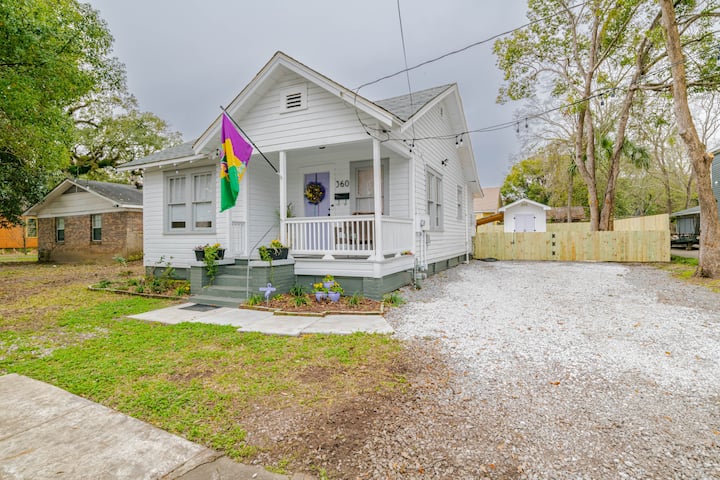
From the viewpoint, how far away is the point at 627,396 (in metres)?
2.91

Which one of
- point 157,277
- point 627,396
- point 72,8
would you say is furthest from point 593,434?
point 72,8

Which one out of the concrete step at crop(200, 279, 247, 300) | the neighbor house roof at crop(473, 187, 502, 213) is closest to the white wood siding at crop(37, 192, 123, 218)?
the concrete step at crop(200, 279, 247, 300)

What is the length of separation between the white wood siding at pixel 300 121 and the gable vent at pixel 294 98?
76mm

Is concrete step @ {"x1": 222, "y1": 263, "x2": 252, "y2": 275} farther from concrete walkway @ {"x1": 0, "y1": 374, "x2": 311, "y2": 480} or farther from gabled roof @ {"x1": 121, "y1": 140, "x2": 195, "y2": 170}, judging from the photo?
concrete walkway @ {"x1": 0, "y1": 374, "x2": 311, "y2": 480}

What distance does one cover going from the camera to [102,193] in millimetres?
16109

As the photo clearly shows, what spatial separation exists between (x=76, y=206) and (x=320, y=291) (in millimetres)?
17307

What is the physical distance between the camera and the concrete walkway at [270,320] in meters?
4.90

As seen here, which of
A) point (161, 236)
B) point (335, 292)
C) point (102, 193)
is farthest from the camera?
Answer: point (102, 193)

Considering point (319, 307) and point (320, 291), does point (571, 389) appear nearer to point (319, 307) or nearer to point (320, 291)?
point (319, 307)

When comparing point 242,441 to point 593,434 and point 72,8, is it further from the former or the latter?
point 72,8

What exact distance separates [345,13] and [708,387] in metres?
10.8

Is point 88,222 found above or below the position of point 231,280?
above

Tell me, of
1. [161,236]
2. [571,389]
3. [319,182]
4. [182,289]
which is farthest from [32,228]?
[571,389]

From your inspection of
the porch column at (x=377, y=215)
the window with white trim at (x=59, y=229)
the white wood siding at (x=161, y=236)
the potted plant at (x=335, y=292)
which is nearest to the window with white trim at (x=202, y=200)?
the white wood siding at (x=161, y=236)
